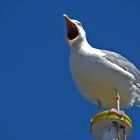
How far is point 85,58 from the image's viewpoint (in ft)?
37.5

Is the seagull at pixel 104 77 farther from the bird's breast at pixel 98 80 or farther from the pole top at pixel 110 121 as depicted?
the pole top at pixel 110 121

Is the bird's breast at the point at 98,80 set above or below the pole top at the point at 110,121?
above

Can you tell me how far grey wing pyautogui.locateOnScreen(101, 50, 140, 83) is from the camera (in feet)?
38.2

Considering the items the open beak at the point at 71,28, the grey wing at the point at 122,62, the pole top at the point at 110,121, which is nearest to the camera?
the pole top at the point at 110,121

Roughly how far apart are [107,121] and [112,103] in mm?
1388

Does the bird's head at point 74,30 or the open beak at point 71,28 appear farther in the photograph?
the open beak at point 71,28

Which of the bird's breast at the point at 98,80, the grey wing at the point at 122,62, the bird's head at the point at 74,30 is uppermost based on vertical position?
the bird's head at the point at 74,30

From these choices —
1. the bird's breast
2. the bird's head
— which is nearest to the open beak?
the bird's head

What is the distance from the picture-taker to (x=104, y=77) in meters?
11.0

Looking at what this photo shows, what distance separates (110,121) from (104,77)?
4.24 ft

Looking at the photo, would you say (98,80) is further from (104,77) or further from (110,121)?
(110,121)

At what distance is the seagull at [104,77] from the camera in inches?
436

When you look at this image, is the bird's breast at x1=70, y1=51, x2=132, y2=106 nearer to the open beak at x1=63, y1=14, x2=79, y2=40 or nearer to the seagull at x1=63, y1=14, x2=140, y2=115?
the seagull at x1=63, y1=14, x2=140, y2=115

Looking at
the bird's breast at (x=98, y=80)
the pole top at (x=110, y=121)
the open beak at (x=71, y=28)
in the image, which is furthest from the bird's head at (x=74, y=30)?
the pole top at (x=110, y=121)
